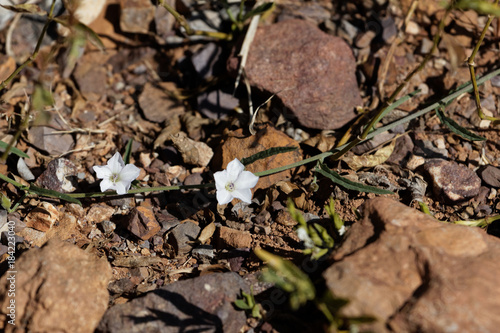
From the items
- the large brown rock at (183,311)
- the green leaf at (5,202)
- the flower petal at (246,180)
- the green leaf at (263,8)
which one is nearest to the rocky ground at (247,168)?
the large brown rock at (183,311)

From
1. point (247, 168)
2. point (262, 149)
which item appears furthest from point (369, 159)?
point (247, 168)

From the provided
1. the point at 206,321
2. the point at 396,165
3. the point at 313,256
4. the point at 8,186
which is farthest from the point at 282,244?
the point at 8,186

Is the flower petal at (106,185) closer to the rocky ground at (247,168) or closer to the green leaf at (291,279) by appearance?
the rocky ground at (247,168)

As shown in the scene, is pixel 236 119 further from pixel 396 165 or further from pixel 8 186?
pixel 8 186

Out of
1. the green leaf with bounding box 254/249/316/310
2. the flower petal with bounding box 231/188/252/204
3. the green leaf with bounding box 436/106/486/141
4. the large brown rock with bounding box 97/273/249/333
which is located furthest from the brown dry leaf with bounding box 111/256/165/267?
the green leaf with bounding box 436/106/486/141

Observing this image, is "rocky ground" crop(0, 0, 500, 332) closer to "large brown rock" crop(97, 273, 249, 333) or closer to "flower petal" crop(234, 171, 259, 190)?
"large brown rock" crop(97, 273, 249, 333)

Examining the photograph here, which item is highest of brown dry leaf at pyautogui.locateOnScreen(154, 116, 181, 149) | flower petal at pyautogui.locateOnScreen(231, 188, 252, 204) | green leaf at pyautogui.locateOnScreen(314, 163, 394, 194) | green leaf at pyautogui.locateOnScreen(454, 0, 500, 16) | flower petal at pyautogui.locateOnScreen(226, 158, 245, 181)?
green leaf at pyautogui.locateOnScreen(454, 0, 500, 16)
